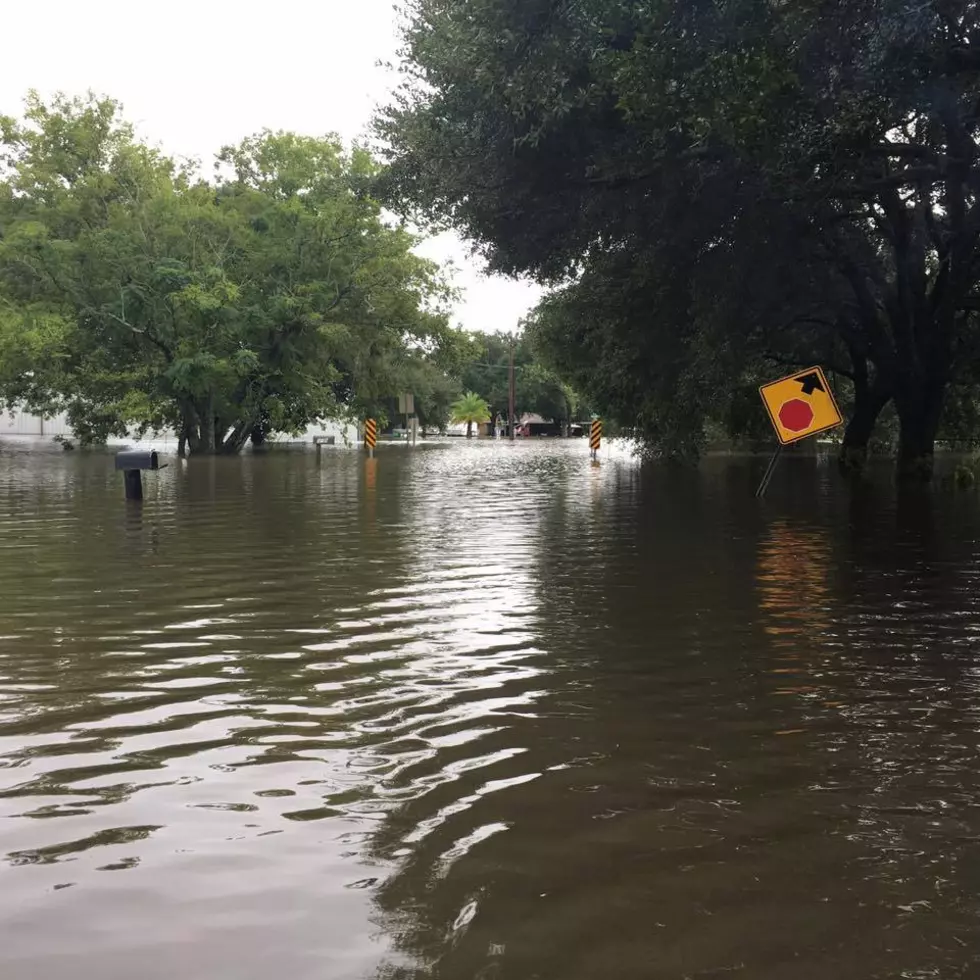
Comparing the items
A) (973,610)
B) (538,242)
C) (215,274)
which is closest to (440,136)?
(538,242)

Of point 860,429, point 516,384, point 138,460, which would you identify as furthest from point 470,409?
point 138,460

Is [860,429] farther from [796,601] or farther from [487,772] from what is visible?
[487,772]

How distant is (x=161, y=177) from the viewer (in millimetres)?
45625

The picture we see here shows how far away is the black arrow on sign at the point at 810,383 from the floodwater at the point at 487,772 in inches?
340

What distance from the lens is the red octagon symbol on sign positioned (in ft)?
61.3

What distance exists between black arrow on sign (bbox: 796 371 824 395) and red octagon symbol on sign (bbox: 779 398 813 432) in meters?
0.26

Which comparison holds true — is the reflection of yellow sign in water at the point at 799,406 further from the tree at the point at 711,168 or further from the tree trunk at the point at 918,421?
the tree trunk at the point at 918,421

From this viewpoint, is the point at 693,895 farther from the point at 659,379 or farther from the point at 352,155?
the point at 352,155

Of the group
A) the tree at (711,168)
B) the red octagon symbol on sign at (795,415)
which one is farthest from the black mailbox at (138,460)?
the red octagon symbol on sign at (795,415)

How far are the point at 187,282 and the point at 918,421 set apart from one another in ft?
95.7

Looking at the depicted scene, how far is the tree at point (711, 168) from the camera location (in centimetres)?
1107

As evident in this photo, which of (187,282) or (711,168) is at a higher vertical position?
(187,282)

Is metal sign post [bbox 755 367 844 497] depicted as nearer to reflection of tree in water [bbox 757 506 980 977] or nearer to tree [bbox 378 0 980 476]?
tree [bbox 378 0 980 476]

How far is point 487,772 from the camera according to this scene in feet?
14.3
